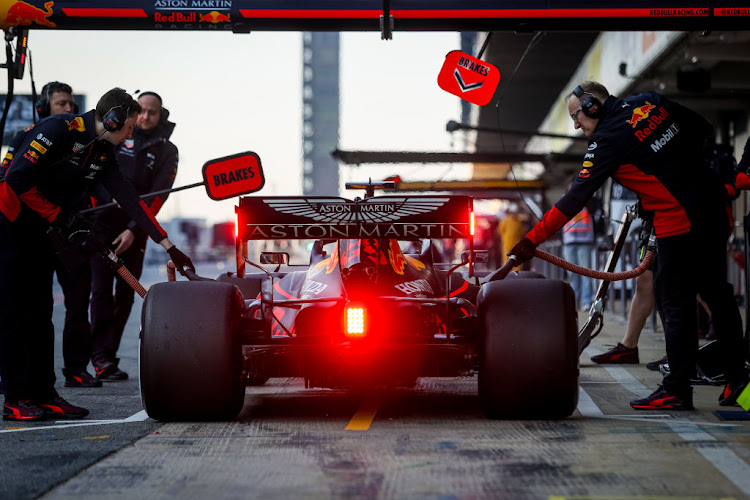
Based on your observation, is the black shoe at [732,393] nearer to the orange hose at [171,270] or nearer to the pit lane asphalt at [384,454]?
the pit lane asphalt at [384,454]

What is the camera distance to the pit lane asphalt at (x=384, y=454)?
13.8 feet

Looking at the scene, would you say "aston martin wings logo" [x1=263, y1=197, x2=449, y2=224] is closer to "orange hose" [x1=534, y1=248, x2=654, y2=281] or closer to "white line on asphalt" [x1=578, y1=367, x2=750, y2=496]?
"orange hose" [x1=534, y1=248, x2=654, y2=281]

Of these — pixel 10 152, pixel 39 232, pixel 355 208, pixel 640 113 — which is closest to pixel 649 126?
pixel 640 113

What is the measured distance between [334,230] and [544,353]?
1.49 m

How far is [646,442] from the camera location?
521 cm

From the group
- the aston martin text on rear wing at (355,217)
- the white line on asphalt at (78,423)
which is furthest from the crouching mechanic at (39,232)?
the aston martin text on rear wing at (355,217)

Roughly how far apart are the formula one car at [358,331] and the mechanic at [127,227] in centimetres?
257

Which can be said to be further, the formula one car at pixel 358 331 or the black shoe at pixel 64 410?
the black shoe at pixel 64 410

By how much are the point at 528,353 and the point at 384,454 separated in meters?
1.16

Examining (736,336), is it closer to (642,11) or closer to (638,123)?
(638,123)

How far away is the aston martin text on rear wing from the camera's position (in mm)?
6320

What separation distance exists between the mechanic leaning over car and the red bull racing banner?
116 centimetres

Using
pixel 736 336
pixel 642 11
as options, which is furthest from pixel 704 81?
pixel 736 336

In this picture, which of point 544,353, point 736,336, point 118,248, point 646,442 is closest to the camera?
point 646,442
